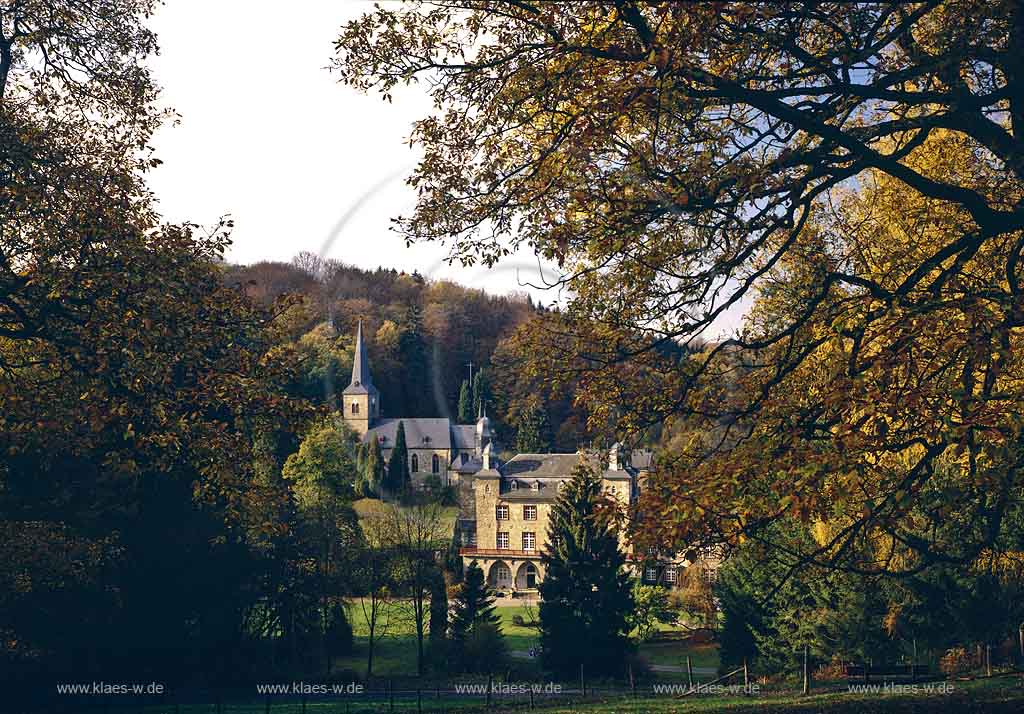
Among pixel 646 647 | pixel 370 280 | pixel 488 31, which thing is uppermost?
pixel 370 280

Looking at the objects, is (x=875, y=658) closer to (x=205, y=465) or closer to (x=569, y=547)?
(x=569, y=547)

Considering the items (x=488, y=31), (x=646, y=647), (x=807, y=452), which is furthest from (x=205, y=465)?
(x=646, y=647)

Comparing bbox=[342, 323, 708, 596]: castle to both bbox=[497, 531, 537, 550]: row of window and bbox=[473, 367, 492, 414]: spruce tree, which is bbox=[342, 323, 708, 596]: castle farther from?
bbox=[473, 367, 492, 414]: spruce tree

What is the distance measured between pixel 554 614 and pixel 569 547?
8.57ft

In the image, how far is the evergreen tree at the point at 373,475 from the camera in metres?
72.7

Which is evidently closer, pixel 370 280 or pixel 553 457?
pixel 553 457

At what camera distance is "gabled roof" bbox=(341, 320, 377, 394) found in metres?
90.8

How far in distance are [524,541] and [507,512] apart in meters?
2.18

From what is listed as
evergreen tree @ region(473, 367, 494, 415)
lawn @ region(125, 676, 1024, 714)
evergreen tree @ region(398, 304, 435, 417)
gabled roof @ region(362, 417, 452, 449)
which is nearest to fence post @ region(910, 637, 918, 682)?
lawn @ region(125, 676, 1024, 714)

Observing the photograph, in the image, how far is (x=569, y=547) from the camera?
34562mm

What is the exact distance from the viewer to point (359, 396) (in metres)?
90.8

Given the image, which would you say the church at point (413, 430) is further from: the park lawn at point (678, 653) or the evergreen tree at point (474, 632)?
the evergreen tree at point (474, 632)

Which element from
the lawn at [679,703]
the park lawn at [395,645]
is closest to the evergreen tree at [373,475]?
the park lawn at [395,645]

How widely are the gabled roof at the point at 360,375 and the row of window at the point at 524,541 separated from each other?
1320 inches
